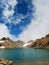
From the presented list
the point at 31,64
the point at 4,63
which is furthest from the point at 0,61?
the point at 31,64

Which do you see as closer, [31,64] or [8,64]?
[8,64]

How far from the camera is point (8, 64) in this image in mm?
42188

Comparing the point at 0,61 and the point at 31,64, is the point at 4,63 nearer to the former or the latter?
the point at 0,61

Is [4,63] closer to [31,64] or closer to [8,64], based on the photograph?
[8,64]

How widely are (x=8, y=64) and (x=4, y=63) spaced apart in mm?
1160

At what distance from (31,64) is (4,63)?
8.39 metres

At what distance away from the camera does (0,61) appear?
4219cm

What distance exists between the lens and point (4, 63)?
136 feet

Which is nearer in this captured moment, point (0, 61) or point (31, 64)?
point (0, 61)

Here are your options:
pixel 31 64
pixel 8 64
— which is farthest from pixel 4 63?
pixel 31 64

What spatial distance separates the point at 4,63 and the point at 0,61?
128 centimetres

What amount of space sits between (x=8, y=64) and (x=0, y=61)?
6.88 ft

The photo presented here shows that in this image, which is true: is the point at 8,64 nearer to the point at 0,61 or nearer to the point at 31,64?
the point at 0,61
